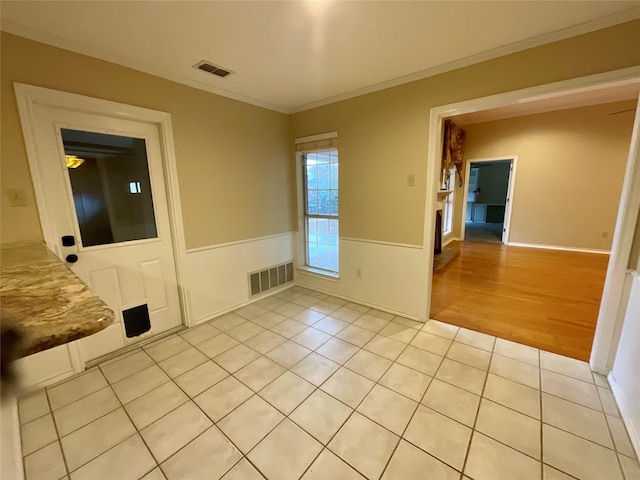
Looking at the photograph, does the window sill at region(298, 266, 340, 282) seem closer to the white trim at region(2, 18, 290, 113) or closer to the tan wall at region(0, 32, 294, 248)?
the tan wall at region(0, 32, 294, 248)

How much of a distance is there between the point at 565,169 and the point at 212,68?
258 inches

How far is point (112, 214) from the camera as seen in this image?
88.2 inches

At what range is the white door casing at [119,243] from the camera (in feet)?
6.08

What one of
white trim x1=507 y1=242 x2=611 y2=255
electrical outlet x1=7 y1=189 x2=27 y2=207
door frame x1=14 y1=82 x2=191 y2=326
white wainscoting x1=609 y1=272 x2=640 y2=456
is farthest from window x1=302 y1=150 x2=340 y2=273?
white trim x1=507 y1=242 x2=611 y2=255

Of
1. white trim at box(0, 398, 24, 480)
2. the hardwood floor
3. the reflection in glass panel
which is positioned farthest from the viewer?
the hardwood floor

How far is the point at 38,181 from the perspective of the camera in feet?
6.03

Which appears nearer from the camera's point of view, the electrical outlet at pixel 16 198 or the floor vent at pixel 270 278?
the electrical outlet at pixel 16 198

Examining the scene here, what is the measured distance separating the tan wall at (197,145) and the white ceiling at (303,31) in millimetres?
137

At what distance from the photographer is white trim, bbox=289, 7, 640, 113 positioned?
5.46ft

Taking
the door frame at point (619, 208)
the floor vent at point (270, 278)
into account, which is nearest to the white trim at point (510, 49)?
the door frame at point (619, 208)

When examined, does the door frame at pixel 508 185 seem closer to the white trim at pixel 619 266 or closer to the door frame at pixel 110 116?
the white trim at pixel 619 266

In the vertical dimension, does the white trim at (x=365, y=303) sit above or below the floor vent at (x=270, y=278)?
below

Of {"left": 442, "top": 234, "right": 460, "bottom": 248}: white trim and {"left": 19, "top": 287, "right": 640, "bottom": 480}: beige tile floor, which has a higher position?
{"left": 442, "top": 234, "right": 460, "bottom": 248}: white trim

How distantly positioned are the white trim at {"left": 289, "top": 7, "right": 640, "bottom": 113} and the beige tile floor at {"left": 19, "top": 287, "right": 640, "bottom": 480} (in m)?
2.40
